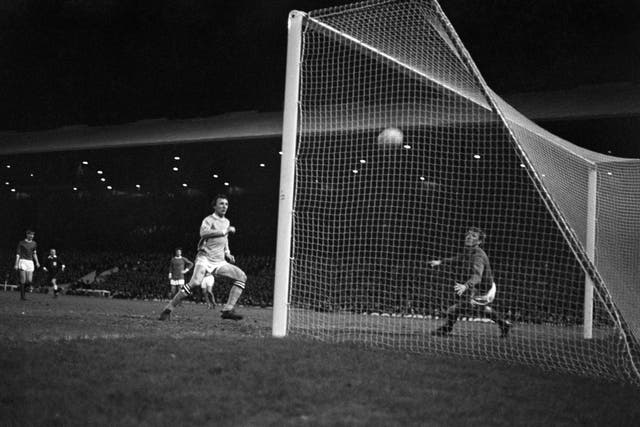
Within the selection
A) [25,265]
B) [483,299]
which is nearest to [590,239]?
[483,299]

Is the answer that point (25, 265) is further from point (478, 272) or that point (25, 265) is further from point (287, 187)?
point (478, 272)

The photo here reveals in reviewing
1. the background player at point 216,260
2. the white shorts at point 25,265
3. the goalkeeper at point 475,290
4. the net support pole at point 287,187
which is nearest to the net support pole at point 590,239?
the goalkeeper at point 475,290

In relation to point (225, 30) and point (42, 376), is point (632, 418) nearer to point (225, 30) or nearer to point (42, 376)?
point (42, 376)

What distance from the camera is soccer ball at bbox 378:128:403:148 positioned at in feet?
44.6

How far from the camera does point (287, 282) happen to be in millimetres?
8594

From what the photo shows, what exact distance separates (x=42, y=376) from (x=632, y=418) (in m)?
4.06

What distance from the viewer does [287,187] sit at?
28.6 ft

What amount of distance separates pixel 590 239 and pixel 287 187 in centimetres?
437

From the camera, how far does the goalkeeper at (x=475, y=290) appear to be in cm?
964

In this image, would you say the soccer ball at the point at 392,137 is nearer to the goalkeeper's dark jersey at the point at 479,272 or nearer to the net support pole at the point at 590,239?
the goalkeeper's dark jersey at the point at 479,272

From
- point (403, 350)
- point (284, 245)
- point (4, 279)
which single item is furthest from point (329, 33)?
point (4, 279)

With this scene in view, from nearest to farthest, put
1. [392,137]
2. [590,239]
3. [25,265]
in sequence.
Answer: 1. [590,239]
2. [392,137]
3. [25,265]

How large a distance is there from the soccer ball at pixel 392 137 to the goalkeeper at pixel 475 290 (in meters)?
3.89

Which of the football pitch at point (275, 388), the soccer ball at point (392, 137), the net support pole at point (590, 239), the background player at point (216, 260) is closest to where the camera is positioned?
the football pitch at point (275, 388)
